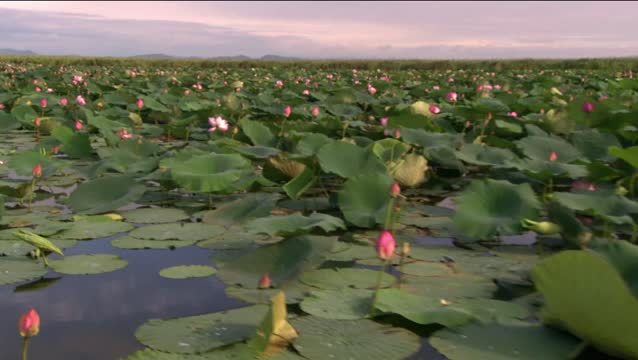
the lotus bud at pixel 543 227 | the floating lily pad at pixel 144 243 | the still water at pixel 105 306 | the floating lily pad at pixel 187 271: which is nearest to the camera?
the still water at pixel 105 306

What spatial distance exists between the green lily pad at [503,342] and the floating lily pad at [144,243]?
3.61 ft

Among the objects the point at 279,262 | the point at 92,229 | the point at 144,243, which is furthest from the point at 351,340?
the point at 92,229

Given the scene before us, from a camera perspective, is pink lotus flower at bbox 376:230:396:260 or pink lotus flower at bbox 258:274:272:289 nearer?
pink lotus flower at bbox 376:230:396:260

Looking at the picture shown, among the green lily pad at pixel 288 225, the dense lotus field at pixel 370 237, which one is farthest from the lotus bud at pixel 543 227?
the green lily pad at pixel 288 225

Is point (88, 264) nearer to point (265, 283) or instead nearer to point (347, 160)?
point (265, 283)

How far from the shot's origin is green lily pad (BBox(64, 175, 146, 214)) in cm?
249

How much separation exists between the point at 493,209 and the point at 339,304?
83 cm

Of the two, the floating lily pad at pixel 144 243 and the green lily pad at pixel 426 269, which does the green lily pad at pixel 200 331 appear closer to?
the green lily pad at pixel 426 269

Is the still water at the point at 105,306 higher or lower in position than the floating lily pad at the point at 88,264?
lower

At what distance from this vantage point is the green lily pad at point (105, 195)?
8.16 feet

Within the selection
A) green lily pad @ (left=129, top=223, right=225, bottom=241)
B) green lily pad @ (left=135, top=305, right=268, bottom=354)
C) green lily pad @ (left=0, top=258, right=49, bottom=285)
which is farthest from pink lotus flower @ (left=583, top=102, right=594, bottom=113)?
green lily pad @ (left=0, top=258, right=49, bottom=285)

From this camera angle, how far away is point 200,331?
138 centimetres

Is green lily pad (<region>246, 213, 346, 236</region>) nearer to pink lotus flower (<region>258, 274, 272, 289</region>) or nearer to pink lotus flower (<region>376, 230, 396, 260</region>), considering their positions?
pink lotus flower (<region>258, 274, 272, 289</region>)

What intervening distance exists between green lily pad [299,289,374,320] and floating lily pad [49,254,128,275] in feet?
2.25
